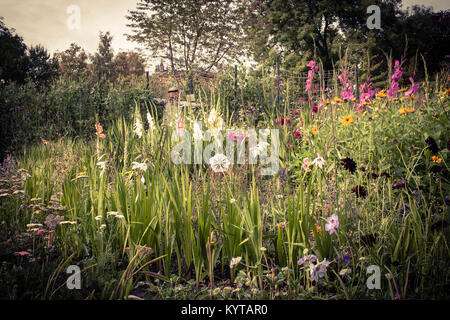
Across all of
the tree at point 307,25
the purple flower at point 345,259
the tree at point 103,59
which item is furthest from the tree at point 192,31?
the purple flower at point 345,259

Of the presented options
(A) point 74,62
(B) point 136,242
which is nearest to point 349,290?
(B) point 136,242

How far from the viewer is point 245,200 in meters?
1.97

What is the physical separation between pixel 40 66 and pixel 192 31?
941 cm

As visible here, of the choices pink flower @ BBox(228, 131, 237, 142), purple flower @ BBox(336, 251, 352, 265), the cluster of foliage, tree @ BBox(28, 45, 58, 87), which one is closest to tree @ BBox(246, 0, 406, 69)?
tree @ BBox(28, 45, 58, 87)

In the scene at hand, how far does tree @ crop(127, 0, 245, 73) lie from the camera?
18.3 metres

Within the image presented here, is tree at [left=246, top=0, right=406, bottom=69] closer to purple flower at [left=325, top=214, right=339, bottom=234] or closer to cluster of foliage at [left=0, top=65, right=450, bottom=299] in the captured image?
cluster of foliage at [left=0, top=65, right=450, bottom=299]

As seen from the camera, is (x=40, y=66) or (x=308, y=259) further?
(x=40, y=66)

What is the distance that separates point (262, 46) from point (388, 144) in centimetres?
2164

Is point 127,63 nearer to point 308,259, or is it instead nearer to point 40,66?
point 40,66

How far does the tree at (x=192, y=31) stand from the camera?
1830cm

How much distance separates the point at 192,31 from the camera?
19484mm

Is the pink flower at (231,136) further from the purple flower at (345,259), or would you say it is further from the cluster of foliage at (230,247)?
the purple flower at (345,259)

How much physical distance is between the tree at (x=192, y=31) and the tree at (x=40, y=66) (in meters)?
5.59

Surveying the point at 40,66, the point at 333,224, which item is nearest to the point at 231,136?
the point at 333,224
